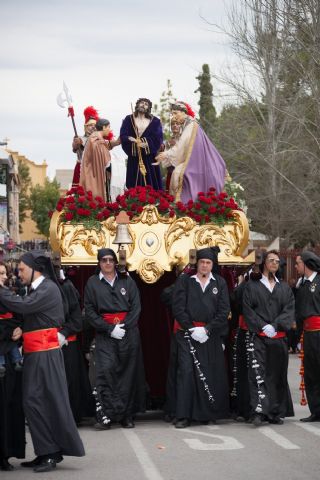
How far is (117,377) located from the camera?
1320cm

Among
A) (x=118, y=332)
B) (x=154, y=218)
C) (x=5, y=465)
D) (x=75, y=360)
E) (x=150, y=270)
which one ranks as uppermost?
(x=154, y=218)

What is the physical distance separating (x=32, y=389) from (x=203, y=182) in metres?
5.14

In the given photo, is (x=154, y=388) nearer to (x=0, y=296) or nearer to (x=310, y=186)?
(x=0, y=296)

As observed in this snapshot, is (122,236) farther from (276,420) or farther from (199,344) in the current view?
(276,420)

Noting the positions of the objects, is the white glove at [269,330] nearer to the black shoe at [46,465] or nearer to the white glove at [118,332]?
the white glove at [118,332]

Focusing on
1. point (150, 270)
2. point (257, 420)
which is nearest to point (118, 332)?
point (150, 270)

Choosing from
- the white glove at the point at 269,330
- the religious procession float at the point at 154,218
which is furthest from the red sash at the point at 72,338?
the white glove at the point at 269,330

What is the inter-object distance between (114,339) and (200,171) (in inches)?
104

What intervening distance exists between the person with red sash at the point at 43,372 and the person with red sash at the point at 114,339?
8.55ft

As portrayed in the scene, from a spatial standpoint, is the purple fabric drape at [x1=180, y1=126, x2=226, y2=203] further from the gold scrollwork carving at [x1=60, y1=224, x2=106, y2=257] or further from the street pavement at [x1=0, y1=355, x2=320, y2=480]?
the street pavement at [x1=0, y1=355, x2=320, y2=480]

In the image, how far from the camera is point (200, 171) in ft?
48.1

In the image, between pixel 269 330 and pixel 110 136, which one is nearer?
pixel 269 330

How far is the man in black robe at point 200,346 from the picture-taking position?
13.2 m

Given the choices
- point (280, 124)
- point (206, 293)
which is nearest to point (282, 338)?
point (206, 293)
